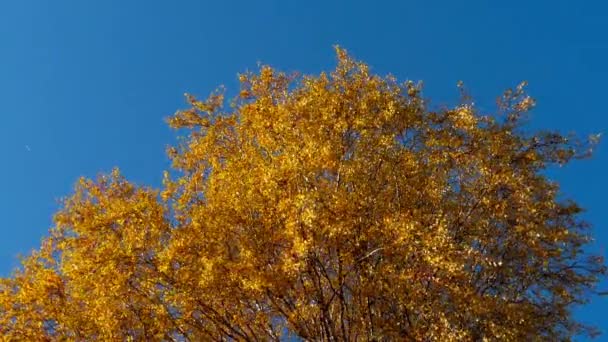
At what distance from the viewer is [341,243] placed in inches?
797

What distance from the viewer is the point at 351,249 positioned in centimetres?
2045

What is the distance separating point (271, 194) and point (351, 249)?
3.29m

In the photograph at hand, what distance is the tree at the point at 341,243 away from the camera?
760 inches

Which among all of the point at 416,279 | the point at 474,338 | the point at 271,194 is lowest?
the point at 474,338

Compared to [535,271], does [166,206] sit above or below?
above

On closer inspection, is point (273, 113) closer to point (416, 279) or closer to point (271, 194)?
point (271, 194)

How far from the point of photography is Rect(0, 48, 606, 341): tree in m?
19.3

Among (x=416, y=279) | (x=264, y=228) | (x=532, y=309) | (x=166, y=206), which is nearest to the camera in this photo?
(x=416, y=279)

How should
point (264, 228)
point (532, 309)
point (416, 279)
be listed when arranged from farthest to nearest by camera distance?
point (532, 309), point (264, 228), point (416, 279)

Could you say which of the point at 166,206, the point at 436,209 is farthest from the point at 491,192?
the point at 166,206

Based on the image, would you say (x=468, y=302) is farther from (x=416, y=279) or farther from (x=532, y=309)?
(x=532, y=309)

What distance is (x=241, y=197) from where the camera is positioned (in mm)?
20500

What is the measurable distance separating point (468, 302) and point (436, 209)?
14.2 ft

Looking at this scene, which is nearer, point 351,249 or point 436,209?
point 351,249
